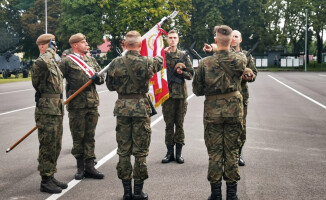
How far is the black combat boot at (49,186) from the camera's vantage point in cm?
526

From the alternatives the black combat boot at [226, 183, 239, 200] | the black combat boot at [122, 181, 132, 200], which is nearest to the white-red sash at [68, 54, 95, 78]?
the black combat boot at [122, 181, 132, 200]

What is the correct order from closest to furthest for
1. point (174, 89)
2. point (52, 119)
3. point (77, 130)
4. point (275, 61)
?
point (52, 119) → point (77, 130) → point (174, 89) → point (275, 61)

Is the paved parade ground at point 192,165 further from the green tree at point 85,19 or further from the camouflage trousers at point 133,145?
the green tree at point 85,19

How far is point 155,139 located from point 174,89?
7.77 ft

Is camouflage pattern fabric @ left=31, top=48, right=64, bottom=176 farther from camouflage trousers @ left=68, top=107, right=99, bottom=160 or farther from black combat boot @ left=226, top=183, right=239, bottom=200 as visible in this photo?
black combat boot @ left=226, top=183, right=239, bottom=200

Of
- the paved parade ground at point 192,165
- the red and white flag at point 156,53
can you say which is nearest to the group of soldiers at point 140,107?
the paved parade ground at point 192,165

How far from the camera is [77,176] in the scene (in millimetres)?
5887

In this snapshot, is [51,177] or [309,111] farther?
[309,111]

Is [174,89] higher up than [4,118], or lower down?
higher up

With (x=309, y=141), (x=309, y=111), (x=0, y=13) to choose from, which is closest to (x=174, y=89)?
(x=309, y=141)

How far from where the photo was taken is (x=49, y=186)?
17.3ft

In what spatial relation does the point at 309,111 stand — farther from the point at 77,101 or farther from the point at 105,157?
the point at 77,101

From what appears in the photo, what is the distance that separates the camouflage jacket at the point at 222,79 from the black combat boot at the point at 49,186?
2.21m

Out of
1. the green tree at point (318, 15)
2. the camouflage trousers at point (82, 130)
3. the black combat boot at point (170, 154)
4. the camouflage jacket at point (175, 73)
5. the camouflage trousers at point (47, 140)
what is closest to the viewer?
the camouflage trousers at point (47, 140)
